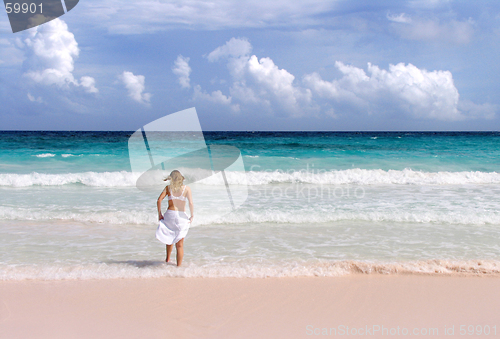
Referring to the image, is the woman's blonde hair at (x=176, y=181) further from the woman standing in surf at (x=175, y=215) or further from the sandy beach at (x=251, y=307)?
the sandy beach at (x=251, y=307)

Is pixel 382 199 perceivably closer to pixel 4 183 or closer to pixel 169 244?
pixel 169 244

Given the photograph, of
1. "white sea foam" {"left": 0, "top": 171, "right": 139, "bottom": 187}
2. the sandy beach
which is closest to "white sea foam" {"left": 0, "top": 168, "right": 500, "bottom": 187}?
"white sea foam" {"left": 0, "top": 171, "right": 139, "bottom": 187}

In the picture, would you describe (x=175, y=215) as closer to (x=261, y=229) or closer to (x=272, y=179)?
(x=261, y=229)

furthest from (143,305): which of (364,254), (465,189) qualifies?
(465,189)

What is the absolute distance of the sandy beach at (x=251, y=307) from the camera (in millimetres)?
3248

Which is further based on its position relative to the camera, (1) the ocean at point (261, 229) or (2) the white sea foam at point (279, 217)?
(2) the white sea foam at point (279, 217)

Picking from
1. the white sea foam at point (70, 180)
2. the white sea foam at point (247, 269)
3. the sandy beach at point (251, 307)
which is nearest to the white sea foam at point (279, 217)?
the white sea foam at point (247, 269)

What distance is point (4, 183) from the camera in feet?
41.2

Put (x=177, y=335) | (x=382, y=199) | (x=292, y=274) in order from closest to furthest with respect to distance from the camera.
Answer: (x=177, y=335)
(x=292, y=274)
(x=382, y=199)

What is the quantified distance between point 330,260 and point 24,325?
3824mm

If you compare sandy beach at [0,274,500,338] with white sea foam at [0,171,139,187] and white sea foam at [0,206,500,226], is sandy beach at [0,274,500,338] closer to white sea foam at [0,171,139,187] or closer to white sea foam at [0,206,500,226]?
white sea foam at [0,206,500,226]

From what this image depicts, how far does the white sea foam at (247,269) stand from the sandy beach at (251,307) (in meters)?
0.13

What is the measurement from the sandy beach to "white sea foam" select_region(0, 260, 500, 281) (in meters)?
0.13

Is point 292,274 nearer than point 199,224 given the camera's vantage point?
Yes
